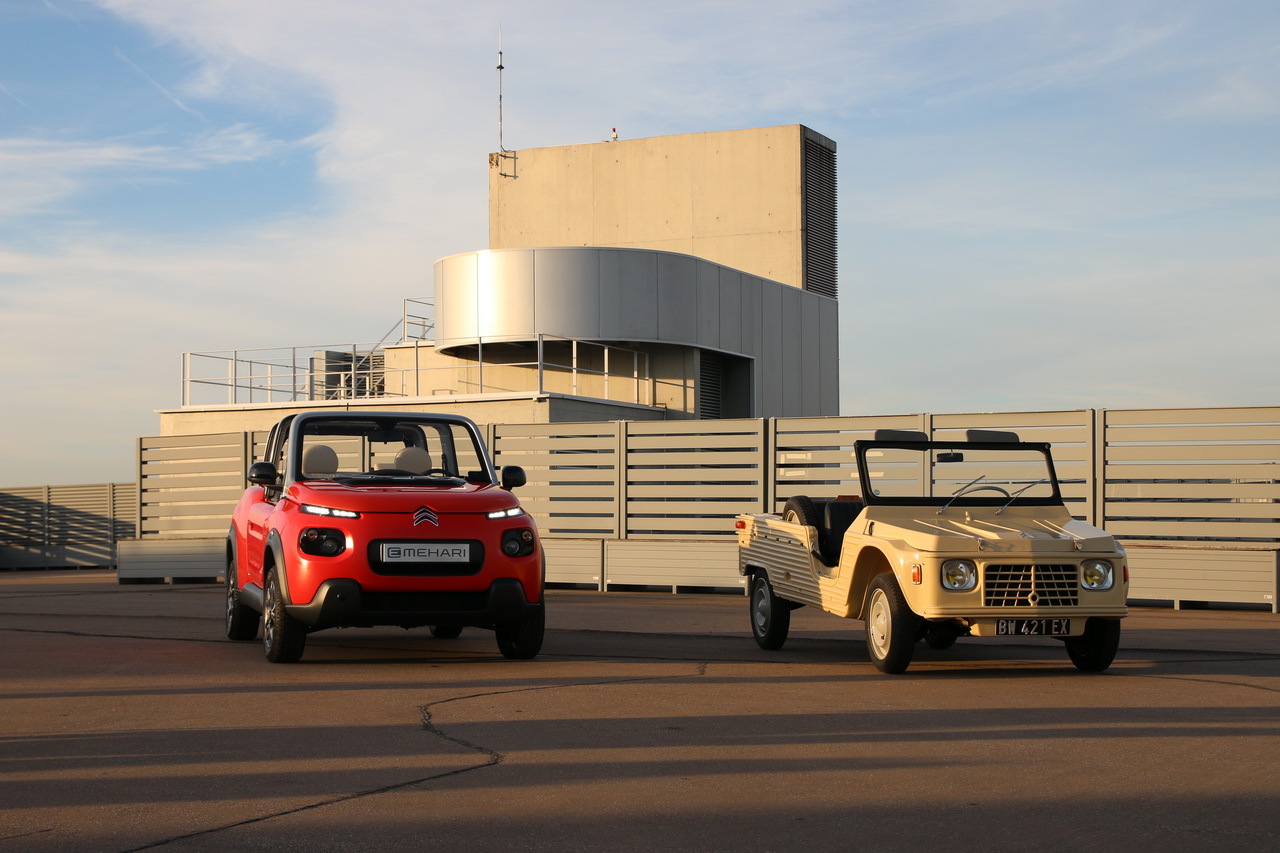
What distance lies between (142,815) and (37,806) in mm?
497

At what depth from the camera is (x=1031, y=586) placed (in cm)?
924

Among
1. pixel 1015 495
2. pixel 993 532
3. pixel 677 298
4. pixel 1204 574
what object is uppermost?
pixel 677 298

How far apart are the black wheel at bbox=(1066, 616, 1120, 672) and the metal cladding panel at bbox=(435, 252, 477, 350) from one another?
Result: 2208 cm

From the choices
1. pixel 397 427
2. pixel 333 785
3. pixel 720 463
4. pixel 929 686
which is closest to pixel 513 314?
pixel 720 463

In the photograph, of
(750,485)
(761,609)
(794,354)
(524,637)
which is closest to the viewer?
(524,637)

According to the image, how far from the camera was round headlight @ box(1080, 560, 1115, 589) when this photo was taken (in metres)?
9.35

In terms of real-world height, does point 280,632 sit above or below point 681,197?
below

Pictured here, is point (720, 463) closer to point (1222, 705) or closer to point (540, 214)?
point (1222, 705)

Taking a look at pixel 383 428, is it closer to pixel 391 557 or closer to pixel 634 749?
pixel 391 557

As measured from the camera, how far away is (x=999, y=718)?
7.62 m

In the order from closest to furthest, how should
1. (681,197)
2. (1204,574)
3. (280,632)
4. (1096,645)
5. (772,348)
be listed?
(1096,645) → (280,632) → (1204,574) → (772,348) → (681,197)

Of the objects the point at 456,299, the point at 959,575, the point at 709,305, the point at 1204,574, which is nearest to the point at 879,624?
the point at 959,575

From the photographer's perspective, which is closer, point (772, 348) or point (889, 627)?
point (889, 627)

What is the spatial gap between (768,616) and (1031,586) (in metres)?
2.64
